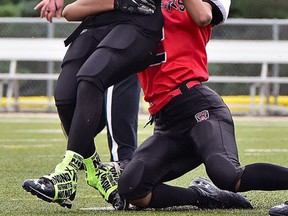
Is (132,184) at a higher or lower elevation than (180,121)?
lower

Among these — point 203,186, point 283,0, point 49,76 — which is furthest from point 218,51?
point 203,186

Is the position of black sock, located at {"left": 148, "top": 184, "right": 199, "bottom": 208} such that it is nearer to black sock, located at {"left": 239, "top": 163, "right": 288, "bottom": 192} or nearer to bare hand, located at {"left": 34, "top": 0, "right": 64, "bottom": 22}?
black sock, located at {"left": 239, "top": 163, "right": 288, "bottom": 192}

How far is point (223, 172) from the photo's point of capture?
176 inches

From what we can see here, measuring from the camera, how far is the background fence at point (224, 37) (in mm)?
15352

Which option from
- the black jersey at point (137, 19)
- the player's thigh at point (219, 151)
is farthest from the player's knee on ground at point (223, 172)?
the black jersey at point (137, 19)

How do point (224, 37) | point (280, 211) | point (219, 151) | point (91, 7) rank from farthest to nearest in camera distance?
point (224, 37) < point (91, 7) < point (219, 151) < point (280, 211)

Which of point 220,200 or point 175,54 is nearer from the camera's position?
point 175,54

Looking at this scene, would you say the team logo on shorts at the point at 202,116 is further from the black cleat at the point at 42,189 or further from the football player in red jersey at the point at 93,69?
the black cleat at the point at 42,189

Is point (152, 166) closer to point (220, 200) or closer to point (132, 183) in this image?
point (132, 183)

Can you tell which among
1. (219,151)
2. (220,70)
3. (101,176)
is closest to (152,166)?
(101,176)

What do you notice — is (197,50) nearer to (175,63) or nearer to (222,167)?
(175,63)

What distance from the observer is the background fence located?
15352 mm

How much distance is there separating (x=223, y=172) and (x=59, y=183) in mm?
723

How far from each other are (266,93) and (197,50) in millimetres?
10318
